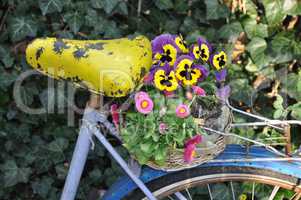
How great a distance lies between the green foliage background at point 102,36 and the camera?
237 cm

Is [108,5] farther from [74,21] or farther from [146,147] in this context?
[146,147]

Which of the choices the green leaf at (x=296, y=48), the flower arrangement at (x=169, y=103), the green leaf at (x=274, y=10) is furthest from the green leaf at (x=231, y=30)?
the flower arrangement at (x=169, y=103)

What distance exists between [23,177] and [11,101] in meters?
0.36

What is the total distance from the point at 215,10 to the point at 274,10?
25 centimetres

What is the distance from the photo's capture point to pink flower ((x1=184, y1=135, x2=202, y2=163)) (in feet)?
5.36

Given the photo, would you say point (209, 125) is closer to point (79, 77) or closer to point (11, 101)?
point (79, 77)

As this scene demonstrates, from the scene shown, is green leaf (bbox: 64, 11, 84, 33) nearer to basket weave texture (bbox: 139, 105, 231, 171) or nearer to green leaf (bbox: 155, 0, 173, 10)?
green leaf (bbox: 155, 0, 173, 10)

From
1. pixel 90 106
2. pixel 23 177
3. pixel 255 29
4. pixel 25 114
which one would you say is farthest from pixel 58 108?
pixel 255 29

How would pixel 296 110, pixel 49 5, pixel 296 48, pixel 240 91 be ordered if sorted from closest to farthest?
pixel 296 110 → pixel 49 5 → pixel 296 48 → pixel 240 91

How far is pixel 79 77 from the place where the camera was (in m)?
1.64

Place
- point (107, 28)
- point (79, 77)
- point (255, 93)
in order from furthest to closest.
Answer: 1. point (255, 93)
2. point (107, 28)
3. point (79, 77)

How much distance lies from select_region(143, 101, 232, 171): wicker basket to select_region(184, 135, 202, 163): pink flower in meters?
0.02

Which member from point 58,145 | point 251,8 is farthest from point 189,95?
point 58,145

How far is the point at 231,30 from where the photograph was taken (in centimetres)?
243
